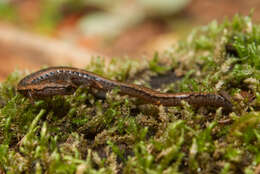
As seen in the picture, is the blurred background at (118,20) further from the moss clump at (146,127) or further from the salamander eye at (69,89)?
the salamander eye at (69,89)

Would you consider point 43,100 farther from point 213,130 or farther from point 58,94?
point 213,130

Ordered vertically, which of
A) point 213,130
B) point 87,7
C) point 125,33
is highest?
point 87,7

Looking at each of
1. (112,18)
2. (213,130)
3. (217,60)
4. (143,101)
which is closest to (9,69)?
(112,18)

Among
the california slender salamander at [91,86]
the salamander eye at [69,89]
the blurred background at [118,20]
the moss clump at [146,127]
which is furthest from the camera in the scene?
the blurred background at [118,20]

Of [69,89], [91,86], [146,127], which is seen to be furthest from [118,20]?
[146,127]

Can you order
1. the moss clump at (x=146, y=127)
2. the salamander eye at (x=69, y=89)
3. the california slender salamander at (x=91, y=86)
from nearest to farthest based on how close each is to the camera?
the moss clump at (x=146, y=127) → the california slender salamander at (x=91, y=86) → the salamander eye at (x=69, y=89)

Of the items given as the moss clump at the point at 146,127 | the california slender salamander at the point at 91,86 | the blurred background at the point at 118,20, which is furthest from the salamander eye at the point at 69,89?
the blurred background at the point at 118,20
